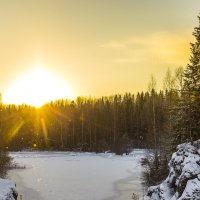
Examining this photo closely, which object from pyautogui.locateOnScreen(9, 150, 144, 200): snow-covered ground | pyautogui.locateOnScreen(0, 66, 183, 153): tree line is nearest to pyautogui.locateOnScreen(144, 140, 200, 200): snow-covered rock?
pyautogui.locateOnScreen(9, 150, 144, 200): snow-covered ground

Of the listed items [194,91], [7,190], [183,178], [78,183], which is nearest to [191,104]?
[194,91]

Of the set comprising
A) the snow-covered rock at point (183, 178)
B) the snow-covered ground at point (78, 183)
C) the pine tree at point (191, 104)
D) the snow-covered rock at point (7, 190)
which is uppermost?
the pine tree at point (191, 104)

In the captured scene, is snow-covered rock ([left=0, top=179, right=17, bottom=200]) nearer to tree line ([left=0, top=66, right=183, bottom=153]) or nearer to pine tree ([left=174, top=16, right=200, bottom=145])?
pine tree ([left=174, top=16, right=200, bottom=145])

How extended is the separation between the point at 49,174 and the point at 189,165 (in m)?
29.3

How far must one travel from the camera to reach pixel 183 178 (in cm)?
1703

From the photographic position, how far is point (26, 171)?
158ft

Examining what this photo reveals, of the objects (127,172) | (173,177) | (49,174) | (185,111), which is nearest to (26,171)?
(49,174)

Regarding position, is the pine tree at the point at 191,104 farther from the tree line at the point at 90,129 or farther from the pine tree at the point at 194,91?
the tree line at the point at 90,129

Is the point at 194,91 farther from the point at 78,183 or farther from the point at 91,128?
the point at 91,128

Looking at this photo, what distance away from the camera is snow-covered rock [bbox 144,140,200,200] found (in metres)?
16.1

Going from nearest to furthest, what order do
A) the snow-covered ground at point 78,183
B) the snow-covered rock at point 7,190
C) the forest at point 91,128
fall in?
the snow-covered rock at point 7,190 < the snow-covered ground at point 78,183 < the forest at point 91,128

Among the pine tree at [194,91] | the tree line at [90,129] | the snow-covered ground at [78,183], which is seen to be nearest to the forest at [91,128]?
the tree line at [90,129]

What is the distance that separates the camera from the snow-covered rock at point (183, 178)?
1606 centimetres

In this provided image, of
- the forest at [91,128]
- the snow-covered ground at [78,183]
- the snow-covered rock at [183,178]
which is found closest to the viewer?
the snow-covered rock at [183,178]
